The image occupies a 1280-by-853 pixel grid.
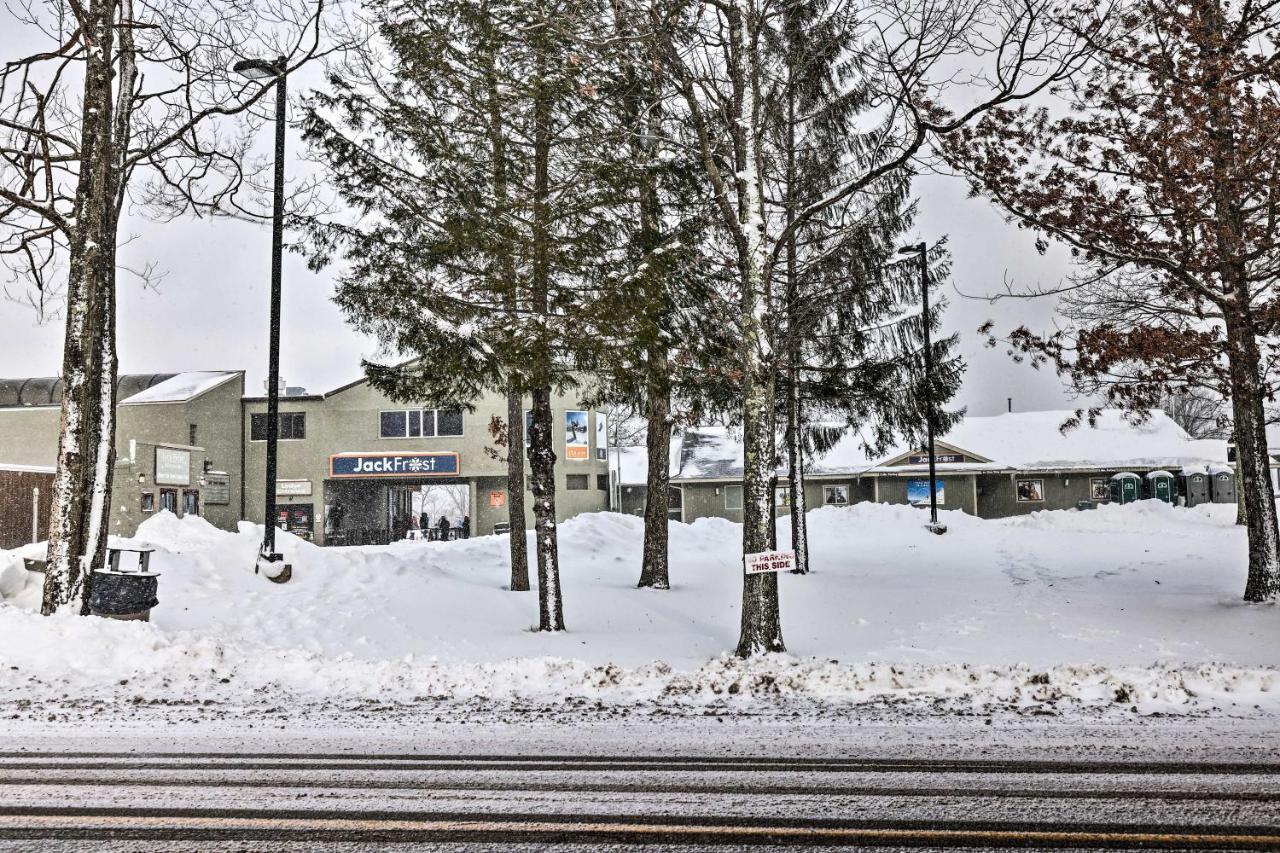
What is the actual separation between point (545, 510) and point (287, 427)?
30.3 metres

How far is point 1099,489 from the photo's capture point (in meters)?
42.7

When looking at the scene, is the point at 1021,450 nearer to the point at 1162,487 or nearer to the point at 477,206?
the point at 1162,487

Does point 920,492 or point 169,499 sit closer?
point 169,499

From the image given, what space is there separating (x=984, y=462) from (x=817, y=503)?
818cm

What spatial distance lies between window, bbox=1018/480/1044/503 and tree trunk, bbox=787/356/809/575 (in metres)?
26.9

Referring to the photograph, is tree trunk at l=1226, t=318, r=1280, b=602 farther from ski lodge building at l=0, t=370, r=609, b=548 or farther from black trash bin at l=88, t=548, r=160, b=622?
ski lodge building at l=0, t=370, r=609, b=548

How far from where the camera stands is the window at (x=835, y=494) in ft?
150

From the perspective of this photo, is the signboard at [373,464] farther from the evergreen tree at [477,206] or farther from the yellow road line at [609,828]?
the yellow road line at [609,828]

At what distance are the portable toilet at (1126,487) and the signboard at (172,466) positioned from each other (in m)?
37.6

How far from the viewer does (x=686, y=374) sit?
14672 millimetres

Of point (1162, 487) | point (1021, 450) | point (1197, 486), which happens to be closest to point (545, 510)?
point (1162, 487)

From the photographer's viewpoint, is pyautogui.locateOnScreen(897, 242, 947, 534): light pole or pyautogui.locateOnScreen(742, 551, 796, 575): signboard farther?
pyautogui.locateOnScreen(897, 242, 947, 534): light pole

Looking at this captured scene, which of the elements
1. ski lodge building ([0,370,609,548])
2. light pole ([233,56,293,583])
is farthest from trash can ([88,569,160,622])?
ski lodge building ([0,370,609,548])

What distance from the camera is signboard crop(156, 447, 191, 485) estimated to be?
102 feet
